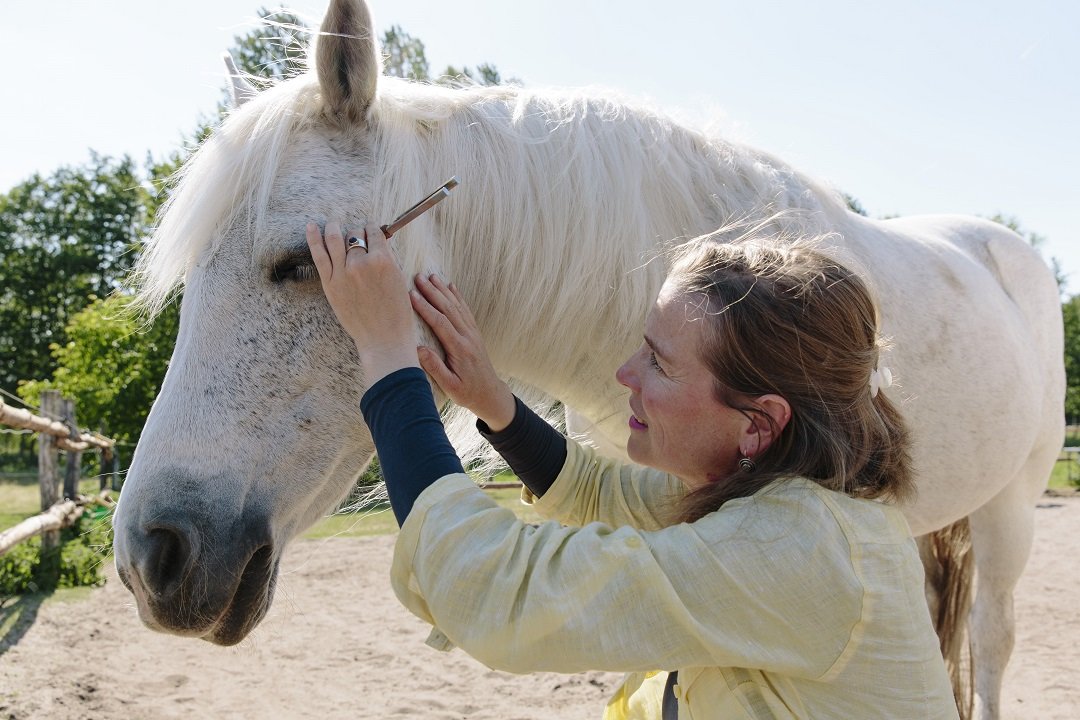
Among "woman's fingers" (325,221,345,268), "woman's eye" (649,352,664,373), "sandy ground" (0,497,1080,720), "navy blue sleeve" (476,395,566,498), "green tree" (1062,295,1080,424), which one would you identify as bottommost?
"green tree" (1062,295,1080,424)

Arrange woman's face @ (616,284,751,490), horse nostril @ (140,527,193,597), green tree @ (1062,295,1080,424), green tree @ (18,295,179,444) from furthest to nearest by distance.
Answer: green tree @ (1062,295,1080,424)
green tree @ (18,295,179,444)
horse nostril @ (140,527,193,597)
woman's face @ (616,284,751,490)

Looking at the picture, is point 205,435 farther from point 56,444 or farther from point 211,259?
point 56,444

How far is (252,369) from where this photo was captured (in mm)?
1529

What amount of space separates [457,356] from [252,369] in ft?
1.32

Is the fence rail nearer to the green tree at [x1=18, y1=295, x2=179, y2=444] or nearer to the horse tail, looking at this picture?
the green tree at [x1=18, y1=295, x2=179, y2=444]

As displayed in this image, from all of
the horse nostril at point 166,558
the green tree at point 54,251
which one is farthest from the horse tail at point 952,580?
the green tree at point 54,251

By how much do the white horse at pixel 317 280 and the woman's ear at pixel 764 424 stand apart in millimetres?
656

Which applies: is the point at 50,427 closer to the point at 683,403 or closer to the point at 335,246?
the point at 335,246

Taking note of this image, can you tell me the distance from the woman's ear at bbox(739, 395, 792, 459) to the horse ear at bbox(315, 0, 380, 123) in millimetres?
1072

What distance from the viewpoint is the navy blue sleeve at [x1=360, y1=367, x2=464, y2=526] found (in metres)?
1.16

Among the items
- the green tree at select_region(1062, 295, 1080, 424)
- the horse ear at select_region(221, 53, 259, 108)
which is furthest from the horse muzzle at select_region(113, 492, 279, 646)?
the green tree at select_region(1062, 295, 1080, 424)

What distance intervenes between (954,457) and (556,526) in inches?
78.0

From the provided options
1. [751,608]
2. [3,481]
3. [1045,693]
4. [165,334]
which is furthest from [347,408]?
[3,481]

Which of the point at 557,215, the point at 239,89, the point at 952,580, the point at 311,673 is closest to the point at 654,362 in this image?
the point at 557,215
